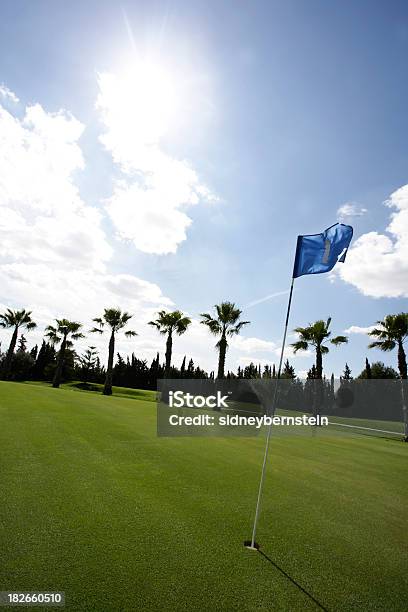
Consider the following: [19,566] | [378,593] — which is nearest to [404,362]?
[378,593]

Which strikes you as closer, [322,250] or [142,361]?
[322,250]

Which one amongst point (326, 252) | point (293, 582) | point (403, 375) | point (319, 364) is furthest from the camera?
point (319, 364)

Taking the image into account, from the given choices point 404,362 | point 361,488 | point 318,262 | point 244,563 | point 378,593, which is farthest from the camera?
point 404,362

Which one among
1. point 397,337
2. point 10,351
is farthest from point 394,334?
point 10,351

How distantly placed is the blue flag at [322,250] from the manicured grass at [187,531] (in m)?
5.34

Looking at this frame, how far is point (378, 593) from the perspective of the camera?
445 cm

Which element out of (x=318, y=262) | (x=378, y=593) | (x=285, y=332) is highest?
(x=318, y=262)

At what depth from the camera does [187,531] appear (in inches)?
223

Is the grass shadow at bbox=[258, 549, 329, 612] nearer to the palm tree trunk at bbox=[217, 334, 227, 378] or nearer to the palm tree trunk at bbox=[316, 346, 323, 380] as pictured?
the palm tree trunk at bbox=[316, 346, 323, 380]

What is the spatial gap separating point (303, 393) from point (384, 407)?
1409cm

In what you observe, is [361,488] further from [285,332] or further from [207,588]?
[207,588]

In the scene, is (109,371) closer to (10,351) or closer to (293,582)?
(10,351)

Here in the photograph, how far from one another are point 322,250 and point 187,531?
642cm

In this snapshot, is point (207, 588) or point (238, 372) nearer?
point (207, 588)
